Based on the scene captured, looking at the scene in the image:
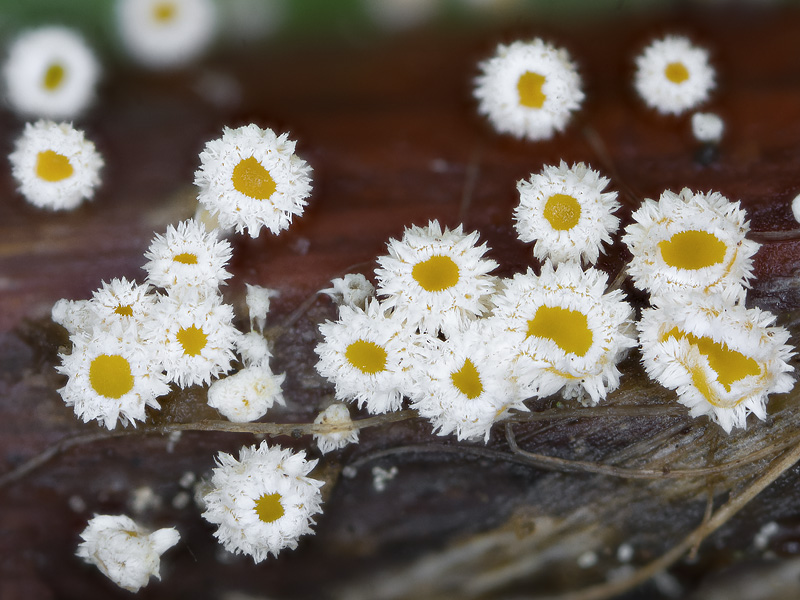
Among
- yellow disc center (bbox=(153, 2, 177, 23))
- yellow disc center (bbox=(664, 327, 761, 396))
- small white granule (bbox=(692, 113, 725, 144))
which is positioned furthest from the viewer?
yellow disc center (bbox=(153, 2, 177, 23))

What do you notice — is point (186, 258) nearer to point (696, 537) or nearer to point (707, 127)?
point (707, 127)

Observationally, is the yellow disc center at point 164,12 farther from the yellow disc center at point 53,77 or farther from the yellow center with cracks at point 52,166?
the yellow center with cracks at point 52,166

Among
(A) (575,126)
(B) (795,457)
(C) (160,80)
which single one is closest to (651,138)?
(A) (575,126)

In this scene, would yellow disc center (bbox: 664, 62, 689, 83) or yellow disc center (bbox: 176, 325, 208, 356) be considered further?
yellow disc center (bbox: 664, 62, 689, 83)

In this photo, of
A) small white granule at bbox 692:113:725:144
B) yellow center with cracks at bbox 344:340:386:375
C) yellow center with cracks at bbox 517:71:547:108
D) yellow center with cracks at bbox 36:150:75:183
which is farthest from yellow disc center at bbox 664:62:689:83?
yellow center with cracks at bbox 36:150:75:183

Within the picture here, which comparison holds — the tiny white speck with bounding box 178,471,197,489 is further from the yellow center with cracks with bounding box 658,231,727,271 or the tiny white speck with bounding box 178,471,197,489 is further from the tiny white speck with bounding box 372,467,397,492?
the yellow center with cracks with bounding box 658,231,727,271

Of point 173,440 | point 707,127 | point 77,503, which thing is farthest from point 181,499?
point 707,127
